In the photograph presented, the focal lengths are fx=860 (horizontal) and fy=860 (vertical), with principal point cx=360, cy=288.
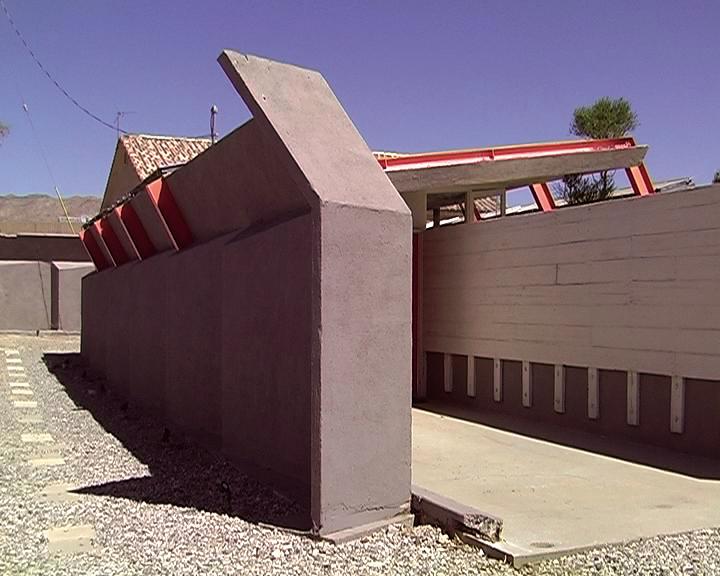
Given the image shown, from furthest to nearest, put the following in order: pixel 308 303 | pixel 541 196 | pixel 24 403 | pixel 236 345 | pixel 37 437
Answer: pixel 24 403, pixel 541 196, pixel 37 437, pixel 236 345, pixel 308 303

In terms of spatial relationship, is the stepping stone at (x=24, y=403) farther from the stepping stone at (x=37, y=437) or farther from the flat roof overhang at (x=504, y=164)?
the flat roof overhang at (x=504, y=164)

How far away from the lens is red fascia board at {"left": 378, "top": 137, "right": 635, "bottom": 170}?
948 cm

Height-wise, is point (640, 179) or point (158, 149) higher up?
point (158, 149)

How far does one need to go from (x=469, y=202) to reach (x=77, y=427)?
5.64 meters

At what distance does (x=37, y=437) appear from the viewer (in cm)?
924

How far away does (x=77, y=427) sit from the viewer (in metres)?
9.99

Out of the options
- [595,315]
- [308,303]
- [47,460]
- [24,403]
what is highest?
[308,303]

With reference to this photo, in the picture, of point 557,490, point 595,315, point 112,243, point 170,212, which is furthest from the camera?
point 112,243

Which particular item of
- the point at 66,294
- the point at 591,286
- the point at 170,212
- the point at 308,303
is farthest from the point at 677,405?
the point at 66,294

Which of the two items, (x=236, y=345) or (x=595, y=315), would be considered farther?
(x=595, y=315)

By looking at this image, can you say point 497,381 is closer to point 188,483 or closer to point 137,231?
point 188,483

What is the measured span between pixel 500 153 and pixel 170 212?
12.5ft

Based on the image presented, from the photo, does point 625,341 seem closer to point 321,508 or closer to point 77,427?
point 321,508

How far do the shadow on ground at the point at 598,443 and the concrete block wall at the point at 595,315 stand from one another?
0.10m
